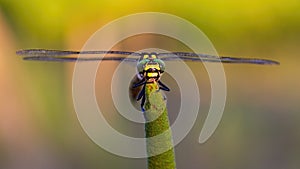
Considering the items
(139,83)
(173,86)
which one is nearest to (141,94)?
(139,83)

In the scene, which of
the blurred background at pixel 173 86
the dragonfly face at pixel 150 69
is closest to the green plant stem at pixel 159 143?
the dragonfly face at pixel 150 69

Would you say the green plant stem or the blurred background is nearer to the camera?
the green plant stem

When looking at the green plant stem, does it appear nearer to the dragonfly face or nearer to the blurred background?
the dragonfly face

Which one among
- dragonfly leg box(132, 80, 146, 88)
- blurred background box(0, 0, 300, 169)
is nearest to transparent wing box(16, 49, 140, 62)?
dragonfly leg box(132, 80, 146, 88)

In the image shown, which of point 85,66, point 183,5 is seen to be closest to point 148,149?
point 85,66

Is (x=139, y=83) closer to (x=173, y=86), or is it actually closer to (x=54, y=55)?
(x=54, y=55)
